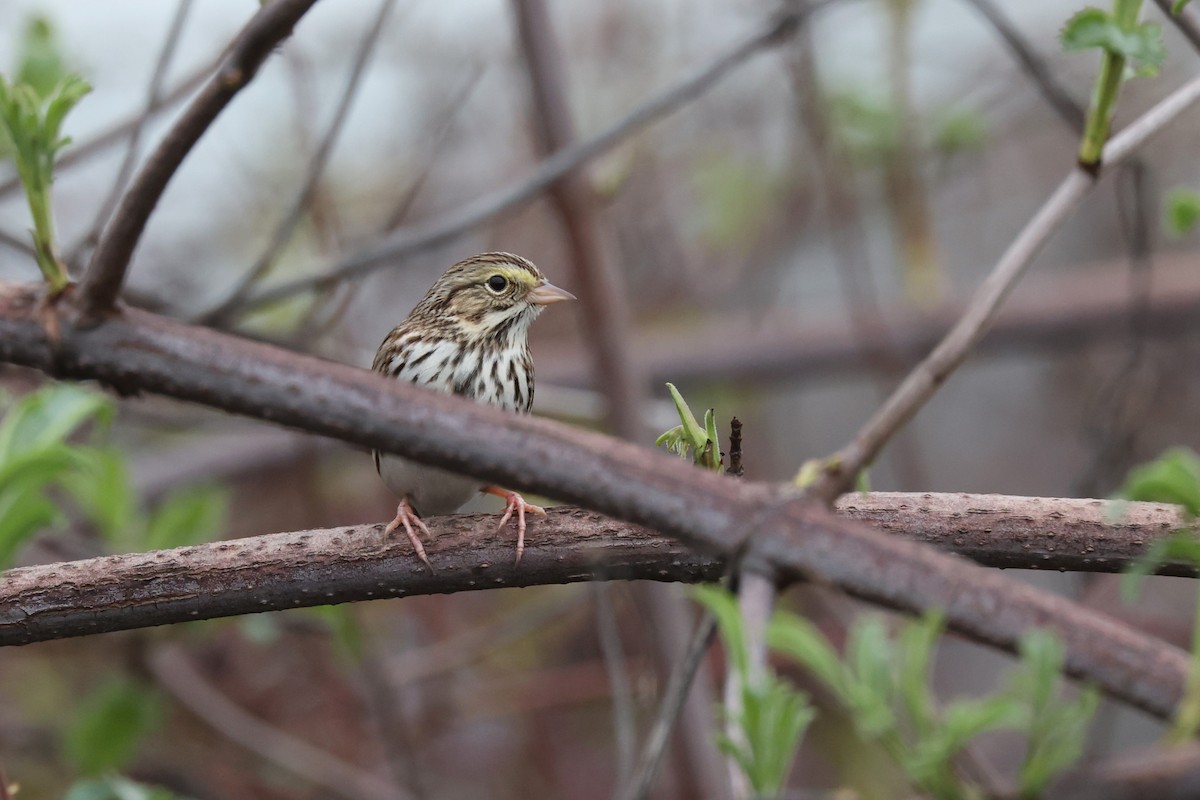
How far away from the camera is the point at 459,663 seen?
3.23 metres

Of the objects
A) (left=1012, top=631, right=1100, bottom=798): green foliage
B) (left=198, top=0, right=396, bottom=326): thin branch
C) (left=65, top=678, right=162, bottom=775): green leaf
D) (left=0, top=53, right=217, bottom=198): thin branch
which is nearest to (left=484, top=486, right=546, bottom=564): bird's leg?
(left=1012, top=631, right=1100, bottom=798): green foliage

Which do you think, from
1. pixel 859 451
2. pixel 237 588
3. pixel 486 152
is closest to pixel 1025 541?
pixel 859 451

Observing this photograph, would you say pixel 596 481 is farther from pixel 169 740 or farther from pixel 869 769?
pixel 869 769

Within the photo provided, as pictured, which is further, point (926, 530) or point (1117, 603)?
point (1117, 603)

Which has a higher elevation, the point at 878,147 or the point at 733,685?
the point at 878,147

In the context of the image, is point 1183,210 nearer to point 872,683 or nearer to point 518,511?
point 872,683

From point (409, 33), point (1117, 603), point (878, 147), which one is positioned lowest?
point (1117, 603)

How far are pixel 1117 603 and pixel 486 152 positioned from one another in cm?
261

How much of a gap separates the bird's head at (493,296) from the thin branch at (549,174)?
0.19m

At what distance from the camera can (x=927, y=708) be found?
823mm

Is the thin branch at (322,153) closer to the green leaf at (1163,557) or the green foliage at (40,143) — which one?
the green foliage at (40,143)

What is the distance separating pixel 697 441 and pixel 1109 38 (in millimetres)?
552

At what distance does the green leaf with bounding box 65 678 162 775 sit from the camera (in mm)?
2277

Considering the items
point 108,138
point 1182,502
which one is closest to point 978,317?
point 1182,502
